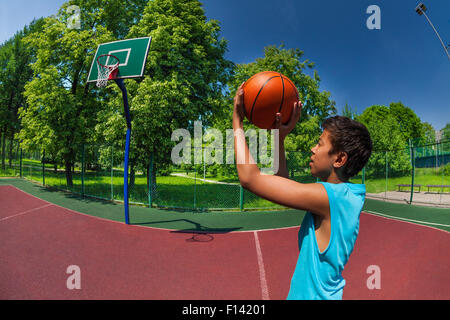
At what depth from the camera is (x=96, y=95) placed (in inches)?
569

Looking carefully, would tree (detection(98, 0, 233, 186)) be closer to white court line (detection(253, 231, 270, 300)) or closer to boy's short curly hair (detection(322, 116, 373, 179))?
white court line (detection(253, 231, 270, 300))

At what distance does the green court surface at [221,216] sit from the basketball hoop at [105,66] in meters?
5.08

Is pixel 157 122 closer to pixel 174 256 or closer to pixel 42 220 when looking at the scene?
A: pixel 42 220

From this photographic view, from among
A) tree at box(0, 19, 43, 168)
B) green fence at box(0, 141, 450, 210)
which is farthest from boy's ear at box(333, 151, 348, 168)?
tree at box(0, 19, 43, 168)

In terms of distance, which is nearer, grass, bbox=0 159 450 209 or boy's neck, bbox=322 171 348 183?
boy's neck, bbox=322 171 348 183

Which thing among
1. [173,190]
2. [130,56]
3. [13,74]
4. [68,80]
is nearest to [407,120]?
[173,190]

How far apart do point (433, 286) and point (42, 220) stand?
1092 cm

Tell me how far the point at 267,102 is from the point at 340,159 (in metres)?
0.89

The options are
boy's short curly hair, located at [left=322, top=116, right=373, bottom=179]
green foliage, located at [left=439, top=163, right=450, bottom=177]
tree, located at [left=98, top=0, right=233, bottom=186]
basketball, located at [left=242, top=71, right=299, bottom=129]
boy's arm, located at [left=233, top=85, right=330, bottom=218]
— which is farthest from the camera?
green foliage, located at [left=439, top=163, right=450, bottom=177]

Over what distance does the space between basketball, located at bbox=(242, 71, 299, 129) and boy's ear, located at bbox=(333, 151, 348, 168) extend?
0.73 m

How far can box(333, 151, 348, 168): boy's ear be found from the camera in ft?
3.98

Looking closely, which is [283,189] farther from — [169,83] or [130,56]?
[169,83]

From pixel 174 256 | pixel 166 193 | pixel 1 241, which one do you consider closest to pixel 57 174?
pixel 166 193

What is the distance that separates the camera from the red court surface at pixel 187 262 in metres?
3.61
